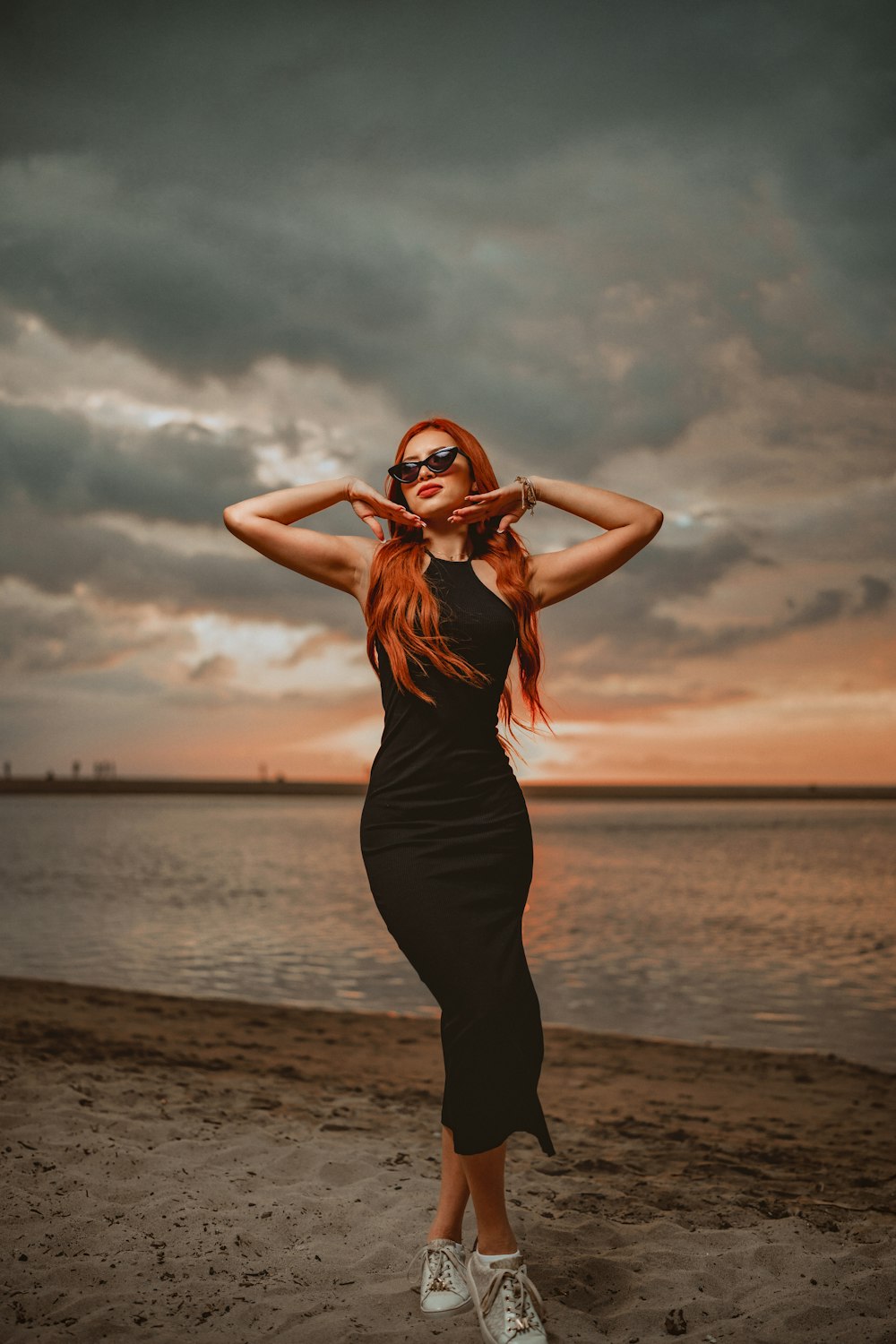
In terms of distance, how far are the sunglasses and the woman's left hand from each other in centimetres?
14

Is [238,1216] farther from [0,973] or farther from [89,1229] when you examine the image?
[0,973]

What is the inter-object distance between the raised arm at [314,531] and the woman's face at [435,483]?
0.09 m

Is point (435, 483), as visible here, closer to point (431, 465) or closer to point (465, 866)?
point (431, 465)

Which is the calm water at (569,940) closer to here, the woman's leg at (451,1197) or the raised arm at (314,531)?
the woman's leg at (451,1197)

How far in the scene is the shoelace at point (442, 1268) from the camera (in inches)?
123

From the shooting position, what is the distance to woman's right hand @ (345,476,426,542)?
127 inches

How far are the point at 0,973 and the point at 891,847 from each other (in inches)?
1365

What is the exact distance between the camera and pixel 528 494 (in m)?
3.30

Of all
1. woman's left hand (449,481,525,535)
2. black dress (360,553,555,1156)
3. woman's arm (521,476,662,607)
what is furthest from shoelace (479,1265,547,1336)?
woman's left hand (449,481,525,535)

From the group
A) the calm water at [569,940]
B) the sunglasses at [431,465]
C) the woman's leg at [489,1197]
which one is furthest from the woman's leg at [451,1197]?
the calm water at [569,940]

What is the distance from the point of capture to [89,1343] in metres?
2.85

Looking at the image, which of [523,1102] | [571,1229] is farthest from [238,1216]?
[523,1102]

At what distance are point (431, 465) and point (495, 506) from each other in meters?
0.26

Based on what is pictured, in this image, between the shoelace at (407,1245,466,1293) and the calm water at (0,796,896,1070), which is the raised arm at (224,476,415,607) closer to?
the shoelace at (407,1245,466,1293)
